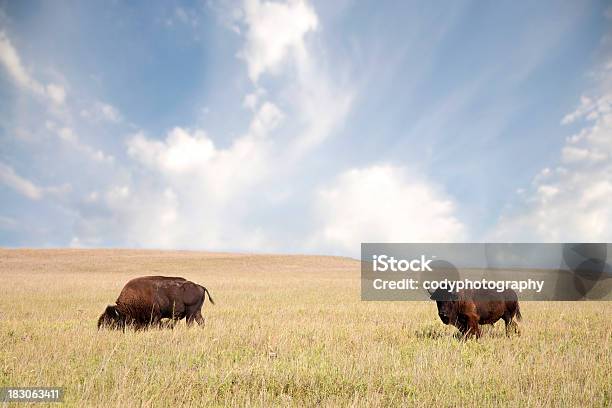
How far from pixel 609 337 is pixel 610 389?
5262mm

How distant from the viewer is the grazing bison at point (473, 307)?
29.2ft

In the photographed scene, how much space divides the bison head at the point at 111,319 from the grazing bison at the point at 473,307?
793cm

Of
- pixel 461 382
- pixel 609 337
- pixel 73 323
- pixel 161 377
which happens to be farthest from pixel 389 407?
pixel 73 323

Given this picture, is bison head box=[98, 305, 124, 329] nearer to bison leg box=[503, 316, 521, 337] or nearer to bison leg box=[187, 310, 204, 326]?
bison leg box=[187, 310, 204, 326]

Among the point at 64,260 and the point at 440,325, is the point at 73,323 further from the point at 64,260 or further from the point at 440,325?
the point at 64,260

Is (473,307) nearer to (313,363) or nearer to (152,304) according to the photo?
(313,363)

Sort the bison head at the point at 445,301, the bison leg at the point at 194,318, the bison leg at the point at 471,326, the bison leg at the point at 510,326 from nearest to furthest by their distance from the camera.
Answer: the bison head at the point at 445,301, the bison leg at the point at 471,326, the bison leg at the point at 510,326, the bison leg at the point at 194,318

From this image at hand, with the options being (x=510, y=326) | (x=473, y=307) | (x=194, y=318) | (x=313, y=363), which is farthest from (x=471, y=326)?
(x=194, y=318)

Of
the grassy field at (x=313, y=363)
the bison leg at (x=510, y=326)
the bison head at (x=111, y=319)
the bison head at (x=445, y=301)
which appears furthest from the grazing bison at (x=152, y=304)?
the bison leg at (x=510, y=326)

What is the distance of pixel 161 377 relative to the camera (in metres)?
6.13

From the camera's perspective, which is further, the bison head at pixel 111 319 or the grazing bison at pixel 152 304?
the grazing bison at pixel 152 304

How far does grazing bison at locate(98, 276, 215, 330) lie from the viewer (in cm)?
1066

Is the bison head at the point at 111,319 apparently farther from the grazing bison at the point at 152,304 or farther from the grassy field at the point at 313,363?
the grassy field at the point at 313,363

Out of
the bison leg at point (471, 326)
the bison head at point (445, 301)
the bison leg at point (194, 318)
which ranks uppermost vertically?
the bison head at point (445, 301)
